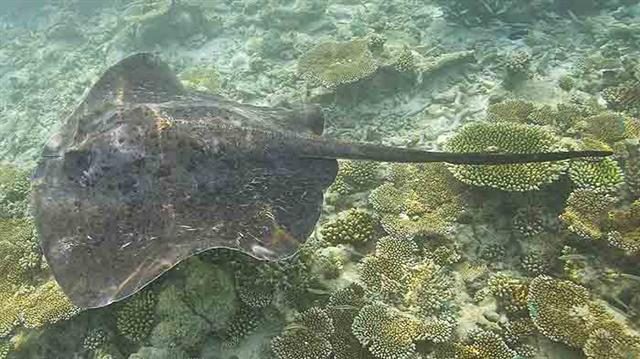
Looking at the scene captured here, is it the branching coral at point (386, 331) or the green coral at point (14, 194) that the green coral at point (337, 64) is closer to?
the branching coral at point (386, 331)

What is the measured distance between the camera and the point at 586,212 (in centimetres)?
478

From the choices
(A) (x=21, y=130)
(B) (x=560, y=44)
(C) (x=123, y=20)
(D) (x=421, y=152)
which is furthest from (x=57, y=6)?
(D) (x=421, y=152)

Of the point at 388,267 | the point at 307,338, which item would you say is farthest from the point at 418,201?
the point at 307,338

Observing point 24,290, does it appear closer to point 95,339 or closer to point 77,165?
point 95,339

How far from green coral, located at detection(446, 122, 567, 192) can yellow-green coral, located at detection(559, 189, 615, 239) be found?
1.04 ft

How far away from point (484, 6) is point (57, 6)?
1954cm

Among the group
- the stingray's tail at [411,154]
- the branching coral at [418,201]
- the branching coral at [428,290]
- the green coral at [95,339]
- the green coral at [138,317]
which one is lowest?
the green coral at [95,339]

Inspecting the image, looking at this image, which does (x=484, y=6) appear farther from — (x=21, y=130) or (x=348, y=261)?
(x=21, y=130)

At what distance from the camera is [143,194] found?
420 cm

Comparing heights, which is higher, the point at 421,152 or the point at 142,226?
the point at 421,152

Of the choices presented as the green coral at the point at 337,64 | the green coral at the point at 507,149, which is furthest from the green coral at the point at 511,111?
the green coral at the point at 337,64

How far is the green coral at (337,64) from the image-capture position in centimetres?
802

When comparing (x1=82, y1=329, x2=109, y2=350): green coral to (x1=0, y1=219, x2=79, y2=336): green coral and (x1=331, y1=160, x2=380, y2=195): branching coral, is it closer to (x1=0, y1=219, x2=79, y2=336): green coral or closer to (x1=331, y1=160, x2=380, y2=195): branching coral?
(x1=0, y1=219, x2=79, y2=336): green coral

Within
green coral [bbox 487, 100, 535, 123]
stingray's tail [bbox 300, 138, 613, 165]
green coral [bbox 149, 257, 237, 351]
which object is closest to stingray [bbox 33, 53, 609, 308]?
stingray's tail [bbox 300, 138, 613, 165]
